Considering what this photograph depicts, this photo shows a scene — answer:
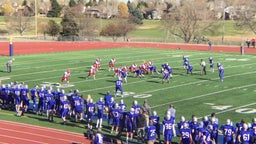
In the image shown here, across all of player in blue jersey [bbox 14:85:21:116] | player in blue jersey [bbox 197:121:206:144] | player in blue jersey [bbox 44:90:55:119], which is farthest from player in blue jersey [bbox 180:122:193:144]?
player in blue jersey [bbox 14:85:21:116]

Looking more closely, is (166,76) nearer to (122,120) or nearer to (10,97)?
(10,97)

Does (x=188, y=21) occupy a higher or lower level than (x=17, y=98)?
higher

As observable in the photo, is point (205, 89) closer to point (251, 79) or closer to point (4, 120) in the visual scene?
point (251, 79)

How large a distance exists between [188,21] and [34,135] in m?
61.8

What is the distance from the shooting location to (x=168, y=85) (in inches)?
1088

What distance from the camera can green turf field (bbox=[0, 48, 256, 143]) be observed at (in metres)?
20.7

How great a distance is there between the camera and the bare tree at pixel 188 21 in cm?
7644

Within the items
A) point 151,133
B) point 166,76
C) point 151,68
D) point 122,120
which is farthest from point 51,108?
point 151,68

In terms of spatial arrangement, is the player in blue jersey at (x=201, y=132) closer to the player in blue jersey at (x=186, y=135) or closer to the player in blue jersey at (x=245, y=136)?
the player in blue jersey at (x=186, y=135)

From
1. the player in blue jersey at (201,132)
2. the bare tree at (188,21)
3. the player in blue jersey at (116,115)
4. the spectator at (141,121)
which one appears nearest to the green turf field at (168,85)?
the player in blue jersey at (116,115)

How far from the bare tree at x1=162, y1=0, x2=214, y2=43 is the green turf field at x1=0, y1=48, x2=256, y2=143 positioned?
33667 millimetres

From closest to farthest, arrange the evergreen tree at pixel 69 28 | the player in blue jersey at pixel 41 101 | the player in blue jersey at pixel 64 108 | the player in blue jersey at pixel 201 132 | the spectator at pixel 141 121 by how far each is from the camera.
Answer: the player in blue jersey at pixel 201 132 → the spectator at pixel 141 121 → the player in blue jersey at pixel 64 108 → the player in blue jersey at pixel 41 101 → the evergreen tree at pixel 69 28

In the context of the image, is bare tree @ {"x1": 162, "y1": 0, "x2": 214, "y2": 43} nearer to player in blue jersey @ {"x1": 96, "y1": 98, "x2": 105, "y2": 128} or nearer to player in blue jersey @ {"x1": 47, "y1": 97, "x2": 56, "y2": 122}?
player in blue jersey @ {"x1": 47, "y1": 97, "x2": 56, "y2": 122}

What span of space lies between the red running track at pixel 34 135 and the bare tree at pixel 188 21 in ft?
189
